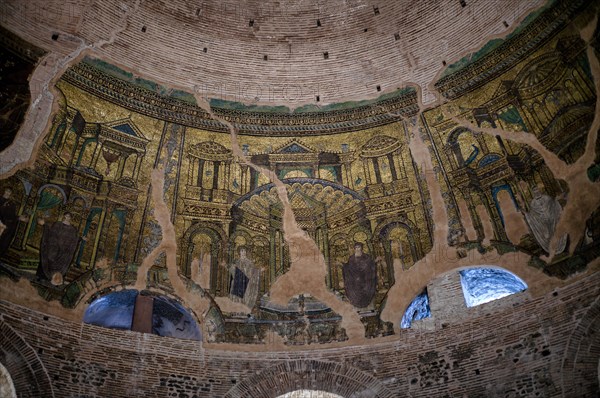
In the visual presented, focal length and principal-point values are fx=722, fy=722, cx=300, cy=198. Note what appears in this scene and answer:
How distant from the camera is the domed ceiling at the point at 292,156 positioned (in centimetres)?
982

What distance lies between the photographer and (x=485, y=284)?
10.4 m

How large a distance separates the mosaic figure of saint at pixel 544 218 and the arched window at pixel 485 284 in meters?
0.70

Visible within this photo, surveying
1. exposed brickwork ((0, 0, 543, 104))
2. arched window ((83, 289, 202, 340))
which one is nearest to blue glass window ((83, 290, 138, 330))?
arched window ((83, 289, 202, 340))

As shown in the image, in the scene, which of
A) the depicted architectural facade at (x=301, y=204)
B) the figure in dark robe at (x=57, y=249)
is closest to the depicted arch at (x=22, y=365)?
the depicted architectural facade at (x=301, y=204)

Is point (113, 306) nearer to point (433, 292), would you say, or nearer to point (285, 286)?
point (285, 286)

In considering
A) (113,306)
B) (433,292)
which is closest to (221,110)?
(113,306)

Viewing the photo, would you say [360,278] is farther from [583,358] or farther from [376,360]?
[583,358]

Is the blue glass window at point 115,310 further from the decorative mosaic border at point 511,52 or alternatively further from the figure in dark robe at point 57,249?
the decorative mosaic border at point 511,52

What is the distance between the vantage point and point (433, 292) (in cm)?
1040

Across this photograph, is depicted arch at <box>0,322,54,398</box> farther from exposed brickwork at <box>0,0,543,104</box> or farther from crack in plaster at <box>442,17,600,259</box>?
crack in plaster at <box>442,17,600,259</box>

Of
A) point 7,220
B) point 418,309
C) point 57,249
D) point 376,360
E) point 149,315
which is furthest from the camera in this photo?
point 418,309

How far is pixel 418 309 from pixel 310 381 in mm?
1921

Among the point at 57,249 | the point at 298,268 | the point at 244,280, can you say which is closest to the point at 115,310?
the point at 57,249

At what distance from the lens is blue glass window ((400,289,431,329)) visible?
10453mm
